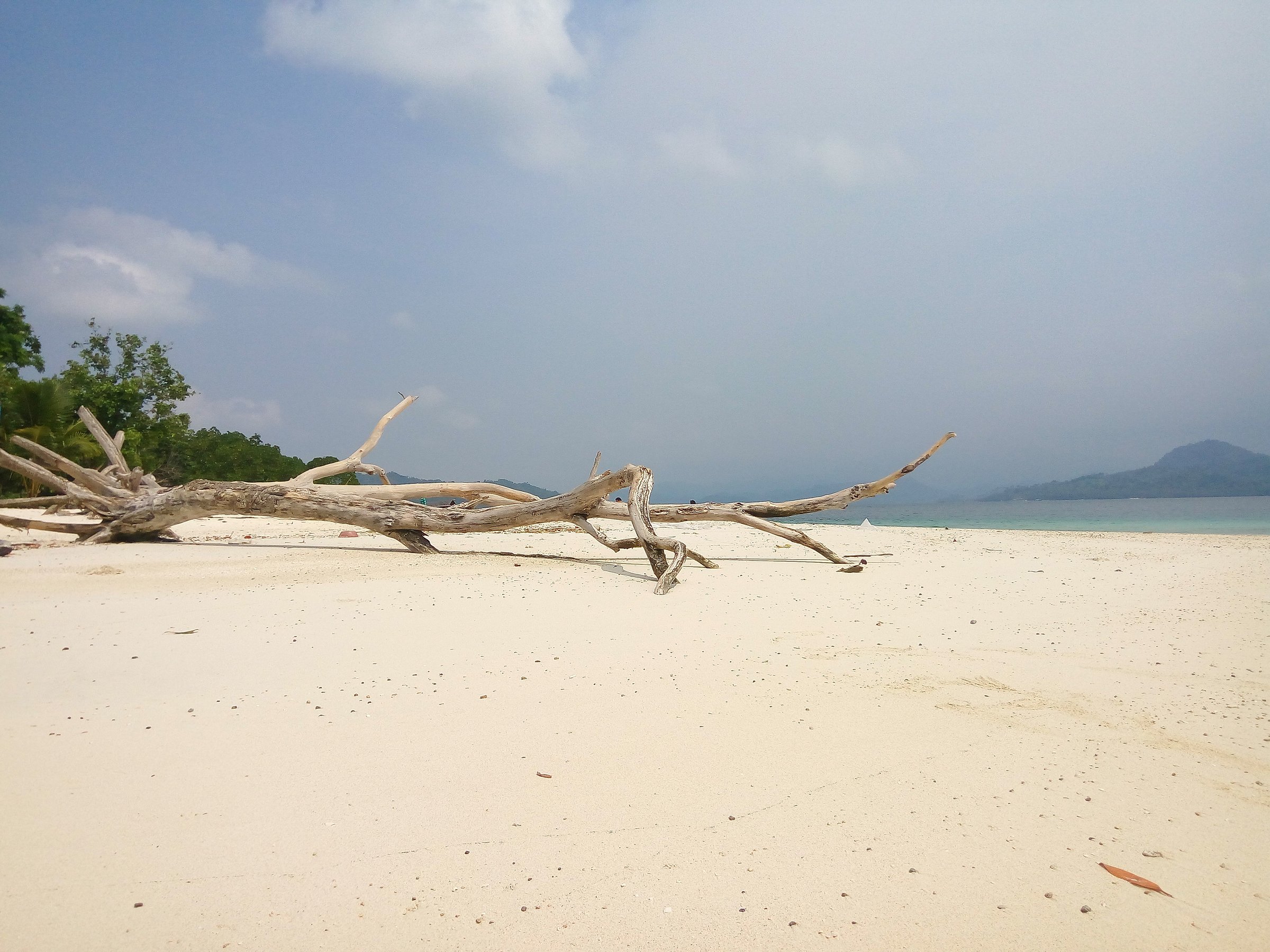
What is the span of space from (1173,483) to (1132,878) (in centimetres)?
10939

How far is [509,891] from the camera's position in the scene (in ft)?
6.22

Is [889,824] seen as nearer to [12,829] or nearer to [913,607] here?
[12,829]

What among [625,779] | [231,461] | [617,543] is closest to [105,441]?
[617,543]

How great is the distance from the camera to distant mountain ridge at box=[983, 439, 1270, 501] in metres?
82.9

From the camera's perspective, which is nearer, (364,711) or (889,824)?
(889,824)

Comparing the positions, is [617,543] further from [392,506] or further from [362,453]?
[362,453]

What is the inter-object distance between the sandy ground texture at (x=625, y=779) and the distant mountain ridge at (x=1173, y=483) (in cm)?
9123

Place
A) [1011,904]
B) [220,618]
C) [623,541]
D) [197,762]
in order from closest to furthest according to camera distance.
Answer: [1011,904] < [197,762] < [220,618] < [623,541]

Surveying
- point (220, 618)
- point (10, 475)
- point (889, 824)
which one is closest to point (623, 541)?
point (220, 618)

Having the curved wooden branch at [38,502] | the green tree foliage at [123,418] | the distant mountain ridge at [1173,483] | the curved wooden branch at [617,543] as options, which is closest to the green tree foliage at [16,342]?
the green tree foliage at [123,418]

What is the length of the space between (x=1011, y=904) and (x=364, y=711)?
102 inches

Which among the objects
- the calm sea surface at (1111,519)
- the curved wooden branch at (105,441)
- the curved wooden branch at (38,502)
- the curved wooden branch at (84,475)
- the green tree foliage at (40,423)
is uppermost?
the green tree foliage at (40,423)

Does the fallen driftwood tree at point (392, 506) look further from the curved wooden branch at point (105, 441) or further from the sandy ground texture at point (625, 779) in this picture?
the sandy ground texture at point (625, 779)

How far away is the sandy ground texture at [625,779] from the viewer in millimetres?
1806
